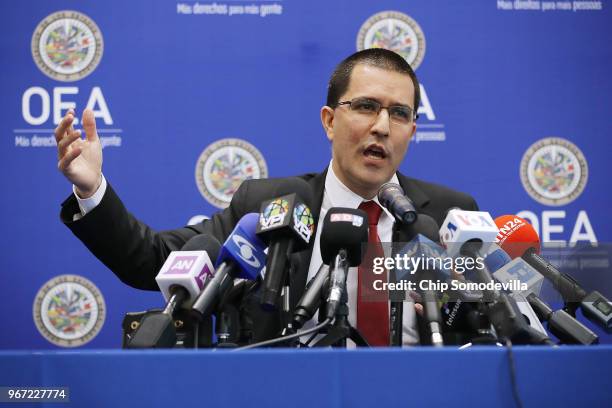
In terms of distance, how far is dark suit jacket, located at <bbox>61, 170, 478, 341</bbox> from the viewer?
1657 mm

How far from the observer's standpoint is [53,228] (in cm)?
264

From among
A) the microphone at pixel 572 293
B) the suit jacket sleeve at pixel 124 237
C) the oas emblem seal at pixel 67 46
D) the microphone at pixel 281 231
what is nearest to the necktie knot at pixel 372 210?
the suit jacket sleeve at pixel 124 237

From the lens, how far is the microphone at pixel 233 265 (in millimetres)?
1191

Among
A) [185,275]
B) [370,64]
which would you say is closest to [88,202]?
[185,275]

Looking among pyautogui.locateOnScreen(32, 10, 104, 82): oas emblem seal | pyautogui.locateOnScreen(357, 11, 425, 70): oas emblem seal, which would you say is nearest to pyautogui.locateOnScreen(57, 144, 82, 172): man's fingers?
pyautogui.locateOnScreen(32, 10, 104, 82): oas emblem seal

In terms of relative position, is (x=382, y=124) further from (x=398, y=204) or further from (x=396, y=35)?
(x=396, y=35)

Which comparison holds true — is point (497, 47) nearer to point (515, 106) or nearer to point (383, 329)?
point (515, 106)

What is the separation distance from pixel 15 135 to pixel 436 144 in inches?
61.4

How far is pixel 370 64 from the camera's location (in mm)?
2107

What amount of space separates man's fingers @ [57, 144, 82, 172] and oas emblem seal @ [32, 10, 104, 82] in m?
1.21

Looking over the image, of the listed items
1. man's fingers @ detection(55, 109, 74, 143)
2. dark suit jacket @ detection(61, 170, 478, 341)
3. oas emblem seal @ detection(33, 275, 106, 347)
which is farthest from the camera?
oas emblem seal @ detection(33, 275, 106, 347)

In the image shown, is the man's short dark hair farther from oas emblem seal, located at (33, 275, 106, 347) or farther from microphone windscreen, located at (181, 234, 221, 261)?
oas emblem seal, located at (33, 275, 106, 347)

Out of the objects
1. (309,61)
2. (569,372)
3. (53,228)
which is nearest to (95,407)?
(569,372)

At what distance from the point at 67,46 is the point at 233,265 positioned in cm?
177
